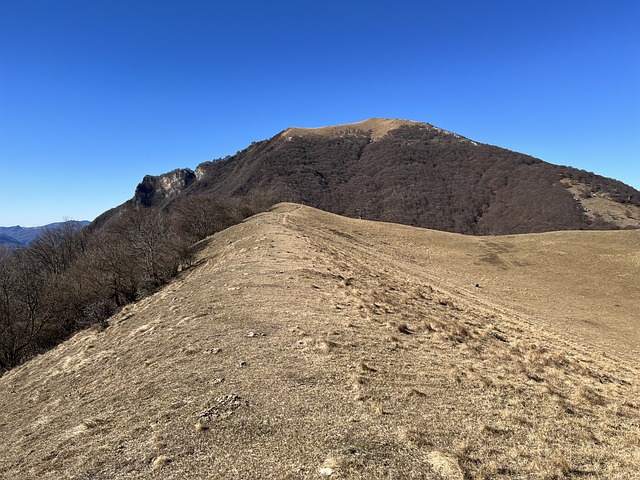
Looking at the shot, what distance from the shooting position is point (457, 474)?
5.82 meters

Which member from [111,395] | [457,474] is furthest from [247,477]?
[111,395]

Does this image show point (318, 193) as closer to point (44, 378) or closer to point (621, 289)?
point (621, 289)

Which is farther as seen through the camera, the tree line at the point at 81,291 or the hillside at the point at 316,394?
the tree line at the point at 81,291

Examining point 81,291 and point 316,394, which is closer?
point 316,394

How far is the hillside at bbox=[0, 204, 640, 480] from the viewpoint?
6.30m

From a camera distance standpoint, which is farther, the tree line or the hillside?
the tree line

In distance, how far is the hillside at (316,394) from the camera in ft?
20.7

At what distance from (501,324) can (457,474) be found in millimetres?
15633

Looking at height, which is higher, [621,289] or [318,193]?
[318,193]

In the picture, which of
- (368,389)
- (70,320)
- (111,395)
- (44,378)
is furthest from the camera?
(70,320)

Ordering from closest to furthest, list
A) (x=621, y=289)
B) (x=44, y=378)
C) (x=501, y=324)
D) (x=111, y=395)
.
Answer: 1. (x=111, y=395)
2. (x=44, y=378)
3. (x=501, y=324)
4. (x=621, y=289)

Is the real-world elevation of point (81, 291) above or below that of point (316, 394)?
below

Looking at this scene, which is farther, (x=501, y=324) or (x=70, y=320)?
(x=70, y=320)

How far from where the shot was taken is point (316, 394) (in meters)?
8.16
